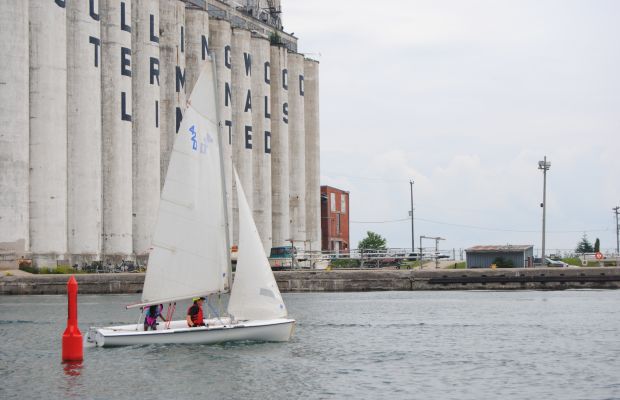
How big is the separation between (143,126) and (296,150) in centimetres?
3535

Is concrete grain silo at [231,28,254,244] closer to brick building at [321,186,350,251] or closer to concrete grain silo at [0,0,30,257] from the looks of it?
brick building at [321,186,350,251]

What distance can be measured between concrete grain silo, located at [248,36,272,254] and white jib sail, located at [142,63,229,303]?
81692 millimetres

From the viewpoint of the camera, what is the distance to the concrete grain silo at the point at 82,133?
91.4 metres

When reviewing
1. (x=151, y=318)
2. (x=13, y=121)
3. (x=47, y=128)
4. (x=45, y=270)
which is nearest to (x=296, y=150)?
(x=47, y=128)

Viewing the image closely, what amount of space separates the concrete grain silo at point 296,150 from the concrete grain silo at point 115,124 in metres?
38.6

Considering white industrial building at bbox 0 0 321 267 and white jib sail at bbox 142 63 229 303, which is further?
white industrial building at bbox 0 0 321 267

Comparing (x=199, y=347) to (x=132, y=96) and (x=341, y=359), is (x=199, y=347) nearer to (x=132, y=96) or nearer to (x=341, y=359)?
(x=341, y=359)

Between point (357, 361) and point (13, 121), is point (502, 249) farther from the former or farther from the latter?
point (357, 361)

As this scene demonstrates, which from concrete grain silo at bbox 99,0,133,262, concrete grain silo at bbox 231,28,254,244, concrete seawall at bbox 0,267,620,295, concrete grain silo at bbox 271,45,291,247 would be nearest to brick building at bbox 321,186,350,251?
concrete grain silo at bbox 271,45,291,247

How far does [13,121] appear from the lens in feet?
276

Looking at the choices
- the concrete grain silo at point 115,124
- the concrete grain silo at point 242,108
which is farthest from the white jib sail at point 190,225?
the concrete grain silo at point 242,108

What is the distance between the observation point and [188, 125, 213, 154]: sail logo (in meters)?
40.5

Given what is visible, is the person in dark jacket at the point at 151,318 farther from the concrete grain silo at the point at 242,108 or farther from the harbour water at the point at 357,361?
the concrete grain silo at the point at 242,108

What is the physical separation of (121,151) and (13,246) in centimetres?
1539
